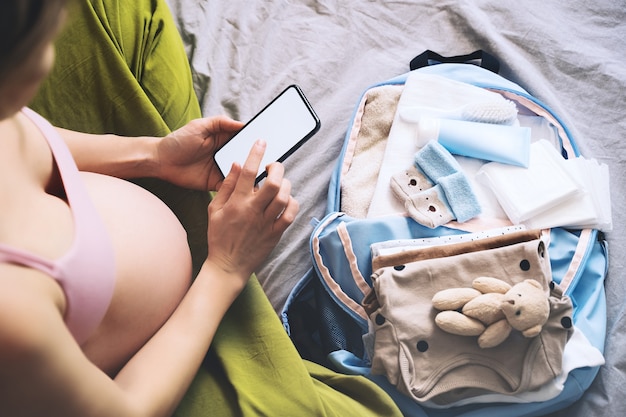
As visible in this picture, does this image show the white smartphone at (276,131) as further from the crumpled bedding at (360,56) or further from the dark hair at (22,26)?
the dark hair at (22,26)

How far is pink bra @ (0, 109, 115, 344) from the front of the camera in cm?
46

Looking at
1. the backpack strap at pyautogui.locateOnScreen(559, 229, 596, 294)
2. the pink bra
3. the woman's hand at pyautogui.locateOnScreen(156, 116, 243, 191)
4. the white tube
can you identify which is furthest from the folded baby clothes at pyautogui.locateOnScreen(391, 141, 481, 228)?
the pink bra

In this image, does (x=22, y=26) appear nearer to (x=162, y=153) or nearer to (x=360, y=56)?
(x=162, y=153)

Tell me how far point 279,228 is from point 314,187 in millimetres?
212

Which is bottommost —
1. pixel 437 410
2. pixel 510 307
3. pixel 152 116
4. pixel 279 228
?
pixel 437 410

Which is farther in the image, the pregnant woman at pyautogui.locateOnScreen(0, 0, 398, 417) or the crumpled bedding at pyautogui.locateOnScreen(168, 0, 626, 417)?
the crumpled bedding at pyautogui.locateOnScreen(168, 0, 626, 417)

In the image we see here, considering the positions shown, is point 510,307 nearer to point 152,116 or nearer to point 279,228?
point 279,228

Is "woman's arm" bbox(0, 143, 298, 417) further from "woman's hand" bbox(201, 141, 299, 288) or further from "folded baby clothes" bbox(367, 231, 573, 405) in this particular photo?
"folded baby clothes" bbox(367, 231, 573, 405)

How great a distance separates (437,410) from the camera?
74cm

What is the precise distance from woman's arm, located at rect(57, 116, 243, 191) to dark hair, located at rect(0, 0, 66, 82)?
0.37 meters

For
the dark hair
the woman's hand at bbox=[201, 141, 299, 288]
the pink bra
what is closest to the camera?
the dark hair

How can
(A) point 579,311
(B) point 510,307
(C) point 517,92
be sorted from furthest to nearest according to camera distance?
(C) point 517,92
(A) point 579,311
(B) point 510,307

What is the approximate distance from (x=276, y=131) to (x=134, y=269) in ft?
0.93

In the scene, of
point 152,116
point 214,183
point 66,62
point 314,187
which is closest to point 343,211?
point 314,187
